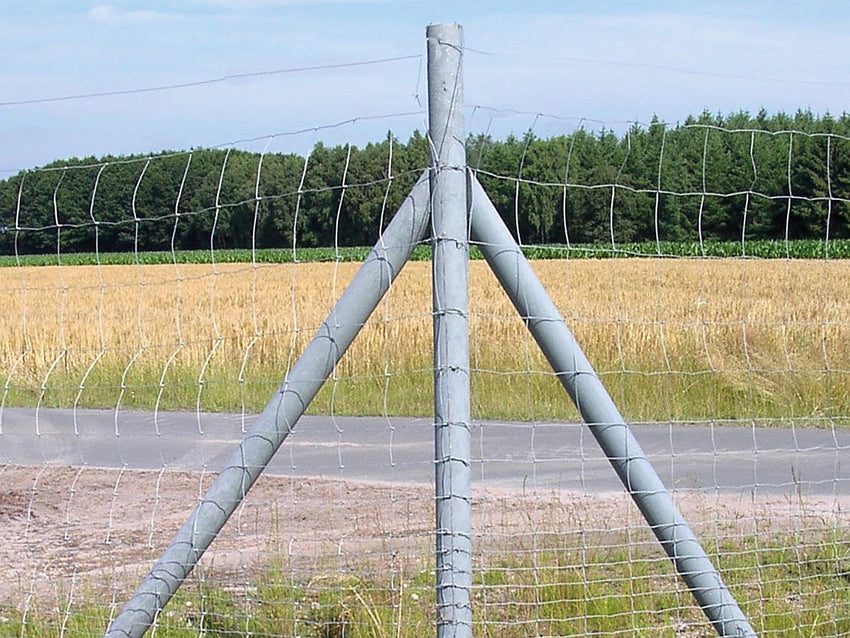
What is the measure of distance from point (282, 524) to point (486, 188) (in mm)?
3097

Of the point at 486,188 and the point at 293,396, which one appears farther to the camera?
the point at 486,188

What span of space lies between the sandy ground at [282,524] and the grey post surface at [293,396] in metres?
1.25

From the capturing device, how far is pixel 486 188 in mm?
4102

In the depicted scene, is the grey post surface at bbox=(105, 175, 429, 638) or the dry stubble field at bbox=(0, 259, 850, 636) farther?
the dry stubble field at bbox=(0, 259, 850, 636)

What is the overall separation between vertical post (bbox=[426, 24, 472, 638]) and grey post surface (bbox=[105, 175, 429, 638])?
0.09 m

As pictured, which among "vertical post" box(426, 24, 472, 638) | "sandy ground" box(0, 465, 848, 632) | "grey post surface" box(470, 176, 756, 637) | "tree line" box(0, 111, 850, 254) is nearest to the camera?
"vertical post" box(426, 24, 472, 638)

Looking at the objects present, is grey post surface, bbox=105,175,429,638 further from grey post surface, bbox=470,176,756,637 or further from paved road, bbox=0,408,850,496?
paved road, bbox=0,408,850,496

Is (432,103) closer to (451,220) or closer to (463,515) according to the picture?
(451,220)

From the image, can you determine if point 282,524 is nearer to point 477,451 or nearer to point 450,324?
point 477,451

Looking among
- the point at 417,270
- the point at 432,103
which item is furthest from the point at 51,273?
the point at 432,103

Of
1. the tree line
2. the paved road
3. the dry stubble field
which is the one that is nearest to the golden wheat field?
the dry stubble field

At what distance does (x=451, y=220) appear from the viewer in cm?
326

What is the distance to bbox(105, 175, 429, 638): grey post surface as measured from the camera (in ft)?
10.9

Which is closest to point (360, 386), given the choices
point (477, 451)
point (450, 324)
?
point (477, 451)
